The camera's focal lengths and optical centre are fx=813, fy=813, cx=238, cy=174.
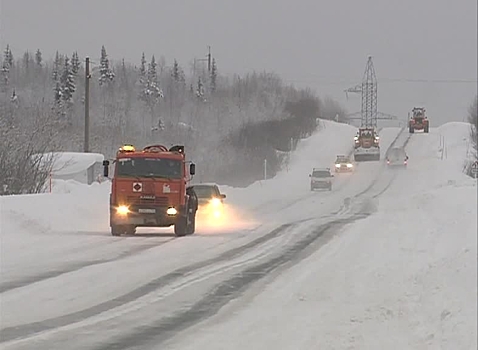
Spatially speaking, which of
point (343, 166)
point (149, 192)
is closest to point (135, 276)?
point (149, 192)

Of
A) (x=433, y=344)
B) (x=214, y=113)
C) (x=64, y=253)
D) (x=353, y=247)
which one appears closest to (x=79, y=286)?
(x=64, y=253)

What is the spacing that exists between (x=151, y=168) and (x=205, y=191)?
8.93m

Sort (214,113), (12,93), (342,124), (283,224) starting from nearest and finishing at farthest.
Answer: (283,224) < (12,93) < (214,113) < (342,124)

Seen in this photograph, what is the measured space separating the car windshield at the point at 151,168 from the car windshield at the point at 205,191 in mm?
8236

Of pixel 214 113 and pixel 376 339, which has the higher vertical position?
pixel 214 113

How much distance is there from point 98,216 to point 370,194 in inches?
875

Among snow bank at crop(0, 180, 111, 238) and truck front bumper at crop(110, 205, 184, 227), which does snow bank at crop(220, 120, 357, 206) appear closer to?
snow bank at crop(0, 180, 111, 238)

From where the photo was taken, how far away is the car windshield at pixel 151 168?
21.3m

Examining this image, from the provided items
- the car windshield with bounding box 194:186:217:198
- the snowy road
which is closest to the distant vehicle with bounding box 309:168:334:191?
the car windshield with bounding box 194:186:217:198

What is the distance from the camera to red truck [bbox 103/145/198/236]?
21125 millimetres

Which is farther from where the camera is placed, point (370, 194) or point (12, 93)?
point (370, 194)

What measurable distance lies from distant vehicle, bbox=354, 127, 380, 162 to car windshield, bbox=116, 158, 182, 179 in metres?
52.8

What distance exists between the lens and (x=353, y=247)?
679 inches

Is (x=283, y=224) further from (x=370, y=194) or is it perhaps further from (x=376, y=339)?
(x=370, y=194)
